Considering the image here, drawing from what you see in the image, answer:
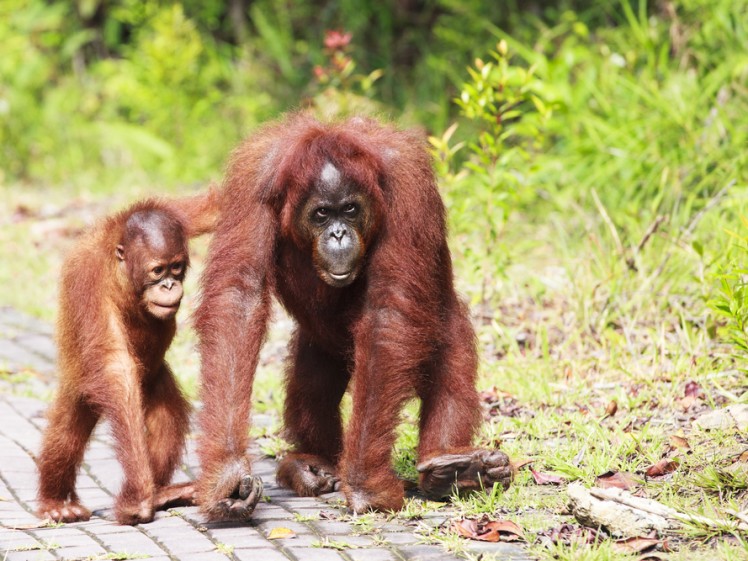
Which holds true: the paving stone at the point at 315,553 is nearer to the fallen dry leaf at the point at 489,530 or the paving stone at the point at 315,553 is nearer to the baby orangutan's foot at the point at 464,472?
the fallen dry leaf at the point at 489,530

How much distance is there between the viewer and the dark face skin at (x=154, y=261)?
13.4ft

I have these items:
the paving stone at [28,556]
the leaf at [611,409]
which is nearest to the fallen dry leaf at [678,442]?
the leaf at [611,409]

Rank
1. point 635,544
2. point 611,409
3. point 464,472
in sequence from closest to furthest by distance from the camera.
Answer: point 635,544, point 464,472, point 611,409

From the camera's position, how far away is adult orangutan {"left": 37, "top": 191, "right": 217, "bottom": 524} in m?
3.96

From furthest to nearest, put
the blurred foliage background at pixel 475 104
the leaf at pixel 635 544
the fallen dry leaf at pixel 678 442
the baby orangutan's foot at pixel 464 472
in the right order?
the blurred foliage background at pixel 475 104 → the fallen dry leaf at pixel 678 442 → the baby orangutan's foot at pixel 464 472 → the leaf at pixel 635 544

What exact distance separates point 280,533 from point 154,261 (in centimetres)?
118

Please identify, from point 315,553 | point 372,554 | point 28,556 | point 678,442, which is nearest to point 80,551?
point 28,556

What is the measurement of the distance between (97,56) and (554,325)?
33.2ft

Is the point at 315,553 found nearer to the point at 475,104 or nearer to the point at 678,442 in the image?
the point at 678,442

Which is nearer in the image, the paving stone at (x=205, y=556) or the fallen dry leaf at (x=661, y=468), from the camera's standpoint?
the paving stone at (x=205, y=556)

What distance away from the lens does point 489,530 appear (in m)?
3.62

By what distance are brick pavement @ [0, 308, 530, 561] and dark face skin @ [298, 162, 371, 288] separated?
0.89 m

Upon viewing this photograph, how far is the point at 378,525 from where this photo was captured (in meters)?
3.73

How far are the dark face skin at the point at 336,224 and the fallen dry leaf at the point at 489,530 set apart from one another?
961 millimetres
